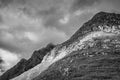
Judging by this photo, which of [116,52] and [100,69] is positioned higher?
[116,52]

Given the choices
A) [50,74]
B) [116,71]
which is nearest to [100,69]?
[116,71]

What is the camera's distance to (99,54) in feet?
646

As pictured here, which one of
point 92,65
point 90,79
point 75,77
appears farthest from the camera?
point 92,65

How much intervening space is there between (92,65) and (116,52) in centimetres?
3112

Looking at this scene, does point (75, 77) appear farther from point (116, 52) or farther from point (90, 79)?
point (116, 52)

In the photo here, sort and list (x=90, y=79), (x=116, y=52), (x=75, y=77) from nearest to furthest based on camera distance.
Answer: (x=90, y=79) → (x=75, y=77) → (x=116, y=52)

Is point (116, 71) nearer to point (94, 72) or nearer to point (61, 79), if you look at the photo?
point (94, 72)

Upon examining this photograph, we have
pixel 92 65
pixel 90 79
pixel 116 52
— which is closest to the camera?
pixel 90 79

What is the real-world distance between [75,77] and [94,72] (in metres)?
16.3

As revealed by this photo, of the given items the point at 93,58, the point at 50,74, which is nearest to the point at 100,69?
the point at 93,58

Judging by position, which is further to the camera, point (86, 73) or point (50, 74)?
point (50, 74)

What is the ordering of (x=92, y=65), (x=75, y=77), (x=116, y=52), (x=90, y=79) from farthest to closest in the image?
(x=116, y=52) → (x=92, y=65) → (x=75, y=77) → (x=90, y=79)

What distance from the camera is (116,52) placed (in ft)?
625

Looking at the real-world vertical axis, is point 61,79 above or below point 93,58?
below
